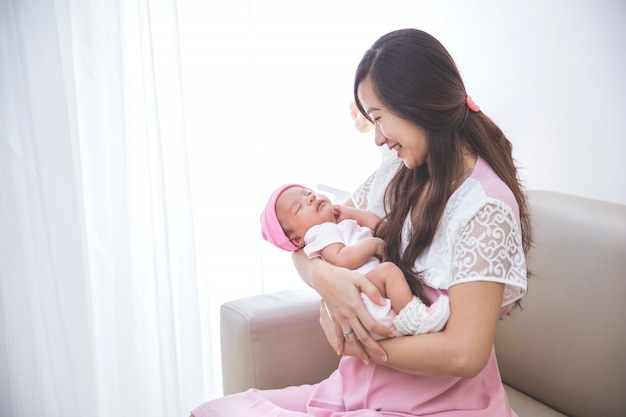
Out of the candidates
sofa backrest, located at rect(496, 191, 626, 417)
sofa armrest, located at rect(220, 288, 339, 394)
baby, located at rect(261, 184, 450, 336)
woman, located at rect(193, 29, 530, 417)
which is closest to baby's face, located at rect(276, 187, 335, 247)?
baby, located at rect(261, 184, 450, 336)

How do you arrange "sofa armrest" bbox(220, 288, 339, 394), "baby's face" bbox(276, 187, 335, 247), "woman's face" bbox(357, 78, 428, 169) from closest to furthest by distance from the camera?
"woman's face" bbox(357, 78, 428, 169) → "baby's face" bbox(276, 187, 335, 247) → "sofa armrest" bbox(220, 288, 339, 394)

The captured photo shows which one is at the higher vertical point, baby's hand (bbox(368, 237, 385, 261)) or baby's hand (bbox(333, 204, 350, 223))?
baby's hand (bbox(333, 204, 350, 223))

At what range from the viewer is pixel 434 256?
1.44 m

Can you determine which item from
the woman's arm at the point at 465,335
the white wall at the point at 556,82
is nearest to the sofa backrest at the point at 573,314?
the white wall at the point at 556,82

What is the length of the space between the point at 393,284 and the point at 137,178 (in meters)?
1.25

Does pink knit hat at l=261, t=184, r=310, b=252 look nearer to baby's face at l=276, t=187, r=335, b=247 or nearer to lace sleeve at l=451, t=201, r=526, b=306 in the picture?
baby's face at l=276, t=187, r=335, b=247

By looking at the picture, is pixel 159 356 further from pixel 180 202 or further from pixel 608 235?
pixel 608 235

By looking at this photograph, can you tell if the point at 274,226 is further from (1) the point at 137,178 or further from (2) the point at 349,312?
(1) the point at 137,178

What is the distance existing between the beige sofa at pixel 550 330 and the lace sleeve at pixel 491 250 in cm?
40

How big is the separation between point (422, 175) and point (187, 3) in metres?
1.22

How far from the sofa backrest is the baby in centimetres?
48

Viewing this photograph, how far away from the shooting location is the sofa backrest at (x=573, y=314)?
5.23 feet

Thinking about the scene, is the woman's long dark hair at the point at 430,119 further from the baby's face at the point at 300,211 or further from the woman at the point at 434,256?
the baby's face at the point at 300,211

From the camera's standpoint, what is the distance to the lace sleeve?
1292mm
